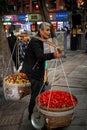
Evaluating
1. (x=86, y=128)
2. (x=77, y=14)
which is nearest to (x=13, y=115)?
(x=86, y=128)

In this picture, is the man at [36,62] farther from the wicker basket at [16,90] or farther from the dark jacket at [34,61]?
the wicker basket at [16,90]

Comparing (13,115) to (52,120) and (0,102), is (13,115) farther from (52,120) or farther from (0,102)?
(52,120)

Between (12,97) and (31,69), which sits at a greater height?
(31,69)

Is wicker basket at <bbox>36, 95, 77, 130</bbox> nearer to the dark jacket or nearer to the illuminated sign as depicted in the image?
the dark jacket

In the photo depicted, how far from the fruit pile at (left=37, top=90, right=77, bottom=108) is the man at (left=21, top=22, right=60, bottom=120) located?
1.24ft

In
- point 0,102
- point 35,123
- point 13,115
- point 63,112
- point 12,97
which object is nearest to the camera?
point 63,112

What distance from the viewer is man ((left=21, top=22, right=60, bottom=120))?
550 cm

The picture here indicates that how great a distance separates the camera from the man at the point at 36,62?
550 centimetres

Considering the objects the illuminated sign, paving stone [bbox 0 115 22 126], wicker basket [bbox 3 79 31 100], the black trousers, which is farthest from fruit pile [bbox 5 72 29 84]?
the illuminated sign

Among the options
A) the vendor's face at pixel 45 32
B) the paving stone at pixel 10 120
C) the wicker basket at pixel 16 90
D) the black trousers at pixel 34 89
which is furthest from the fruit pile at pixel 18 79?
the vendor's face at pixel 45 32

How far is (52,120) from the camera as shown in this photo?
5.02m

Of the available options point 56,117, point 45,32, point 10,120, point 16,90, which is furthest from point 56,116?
point 10,120

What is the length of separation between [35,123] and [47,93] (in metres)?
0.53

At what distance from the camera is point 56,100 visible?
5.17 metres
